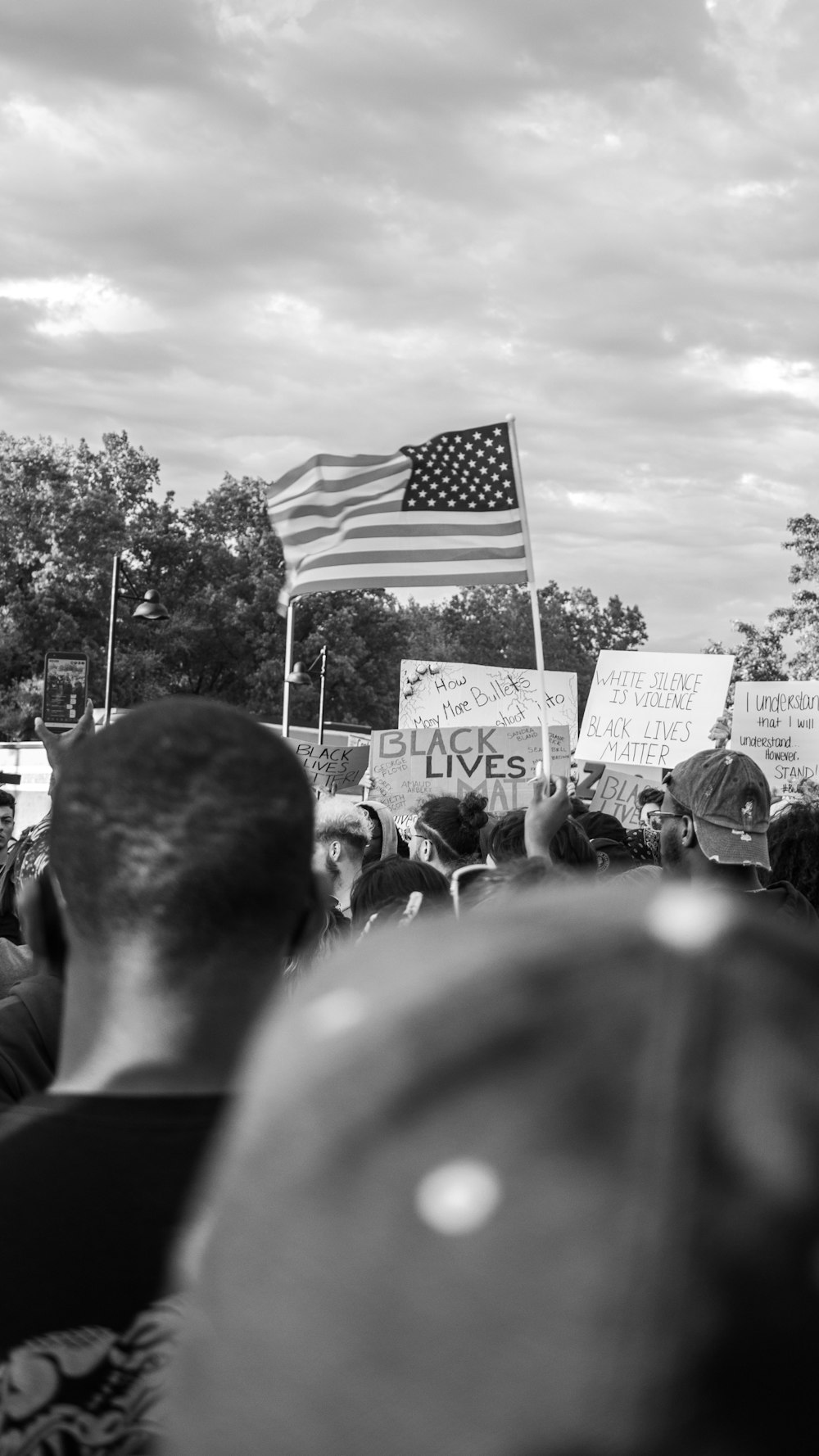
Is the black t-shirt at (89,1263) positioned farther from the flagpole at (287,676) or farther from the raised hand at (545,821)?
the flagpole at (287,676)

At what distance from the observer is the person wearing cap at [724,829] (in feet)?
12.8

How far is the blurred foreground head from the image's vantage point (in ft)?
1.59

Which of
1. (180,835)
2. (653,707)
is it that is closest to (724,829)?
(180,835)

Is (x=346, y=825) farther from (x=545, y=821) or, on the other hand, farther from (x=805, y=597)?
(x=805, y=597)

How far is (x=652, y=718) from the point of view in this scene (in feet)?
44.0

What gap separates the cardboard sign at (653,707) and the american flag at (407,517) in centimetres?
460

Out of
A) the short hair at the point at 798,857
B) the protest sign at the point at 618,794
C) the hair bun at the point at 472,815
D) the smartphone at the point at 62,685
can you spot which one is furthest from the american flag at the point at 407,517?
the smartphone at the point at 62,685

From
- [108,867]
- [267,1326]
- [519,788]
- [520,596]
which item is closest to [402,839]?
[519,788]

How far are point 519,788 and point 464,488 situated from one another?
407 cm

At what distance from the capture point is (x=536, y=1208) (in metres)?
0.50

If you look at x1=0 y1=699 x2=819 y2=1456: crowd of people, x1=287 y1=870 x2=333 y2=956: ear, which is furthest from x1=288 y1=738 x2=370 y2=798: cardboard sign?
x1=0 y1=699 x2=819 y2=1456: crowd of people

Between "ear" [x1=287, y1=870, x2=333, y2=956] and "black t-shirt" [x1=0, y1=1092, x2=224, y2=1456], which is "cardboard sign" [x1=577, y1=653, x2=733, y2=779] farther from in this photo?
"black t-shirt" [x1=0, y1=1092, x2=224, y2=1456]

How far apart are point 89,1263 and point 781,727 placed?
1264 cm

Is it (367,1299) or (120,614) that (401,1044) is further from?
(120,614)
